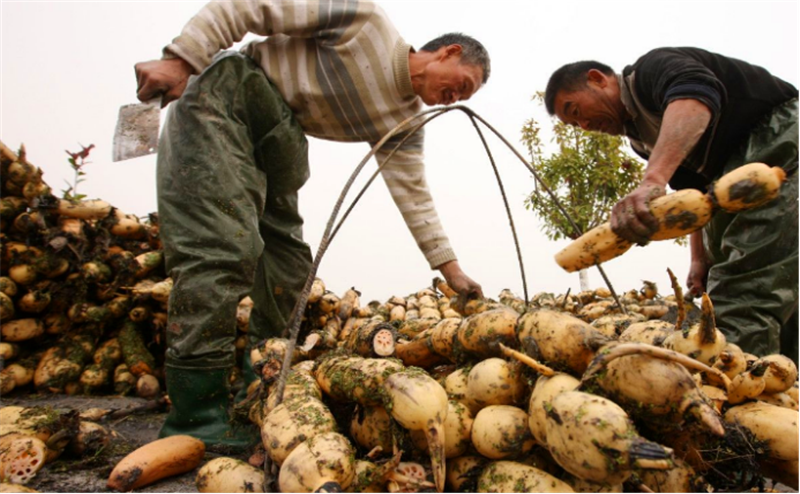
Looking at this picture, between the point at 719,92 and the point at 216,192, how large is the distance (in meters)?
2.49

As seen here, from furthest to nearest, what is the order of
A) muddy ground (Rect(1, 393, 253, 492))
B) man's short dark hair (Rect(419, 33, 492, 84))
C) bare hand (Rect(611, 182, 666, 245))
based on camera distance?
man's short dark hair (Rect(419, 33, 492, 84)), muddy ground (Rect(1, 393, 253, 492)), bare hand (Rect(611, 182, 666, 245))

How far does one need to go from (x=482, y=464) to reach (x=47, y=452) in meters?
1.66

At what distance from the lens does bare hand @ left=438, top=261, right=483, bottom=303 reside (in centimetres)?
296

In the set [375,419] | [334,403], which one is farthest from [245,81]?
[375,419]

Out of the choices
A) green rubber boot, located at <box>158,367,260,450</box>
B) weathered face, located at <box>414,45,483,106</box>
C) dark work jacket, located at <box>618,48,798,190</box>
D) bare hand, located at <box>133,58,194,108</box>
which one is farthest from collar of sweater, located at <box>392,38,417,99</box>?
green rubber boot, located at <box>158,367,260,450</box>

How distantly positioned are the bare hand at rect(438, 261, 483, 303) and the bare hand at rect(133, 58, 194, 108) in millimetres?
1765

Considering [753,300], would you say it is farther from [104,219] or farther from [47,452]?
[104,219]

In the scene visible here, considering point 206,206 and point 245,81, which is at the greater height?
point 245,81

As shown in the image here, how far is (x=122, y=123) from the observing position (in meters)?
2.13

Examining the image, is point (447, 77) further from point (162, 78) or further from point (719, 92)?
point (162, 78)

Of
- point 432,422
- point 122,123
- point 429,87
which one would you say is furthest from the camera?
point 429,87

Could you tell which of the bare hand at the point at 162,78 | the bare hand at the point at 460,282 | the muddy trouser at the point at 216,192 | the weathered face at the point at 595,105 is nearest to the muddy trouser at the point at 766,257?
the weathered face at the point at 595,105

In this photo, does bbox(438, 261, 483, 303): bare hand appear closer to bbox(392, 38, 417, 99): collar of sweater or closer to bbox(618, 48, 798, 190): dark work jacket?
bbox(392, 38, 417, 99): collar of sweater

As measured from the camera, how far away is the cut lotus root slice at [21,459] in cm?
162
